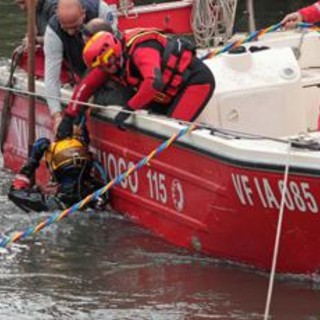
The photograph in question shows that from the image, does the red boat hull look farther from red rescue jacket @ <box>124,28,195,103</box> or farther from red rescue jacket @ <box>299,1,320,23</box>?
red rescue jacket @ <box>299,1,320,23</box>

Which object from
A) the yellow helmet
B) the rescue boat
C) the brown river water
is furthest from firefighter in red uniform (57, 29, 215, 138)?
the brown river water

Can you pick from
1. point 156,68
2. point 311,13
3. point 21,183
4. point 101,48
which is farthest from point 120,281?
point 311,13

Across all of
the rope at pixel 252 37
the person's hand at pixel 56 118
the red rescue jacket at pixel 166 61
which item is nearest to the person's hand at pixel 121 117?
the red rescue jacket at pixel 166 61

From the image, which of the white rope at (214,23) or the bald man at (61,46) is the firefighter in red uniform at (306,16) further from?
the bald man at (61,46)

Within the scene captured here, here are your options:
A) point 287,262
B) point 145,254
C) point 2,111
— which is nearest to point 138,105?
point 145,254

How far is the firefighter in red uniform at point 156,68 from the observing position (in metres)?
7.29

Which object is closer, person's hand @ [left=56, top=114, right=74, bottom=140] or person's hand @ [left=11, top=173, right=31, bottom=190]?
person's hand @ [left=56, top=114, right=74, bottom=140]

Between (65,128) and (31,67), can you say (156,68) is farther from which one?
(31,67)

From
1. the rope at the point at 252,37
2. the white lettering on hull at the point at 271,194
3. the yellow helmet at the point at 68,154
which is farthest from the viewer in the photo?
the rope at the point at 252,37

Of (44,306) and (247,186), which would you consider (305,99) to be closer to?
(247,186)

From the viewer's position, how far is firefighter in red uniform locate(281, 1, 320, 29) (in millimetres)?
8852

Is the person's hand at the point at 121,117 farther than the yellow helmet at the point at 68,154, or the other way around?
the yellow helmet at the point at 68,154

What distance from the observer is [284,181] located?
6.23 metres

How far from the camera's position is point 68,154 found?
25.8ft
